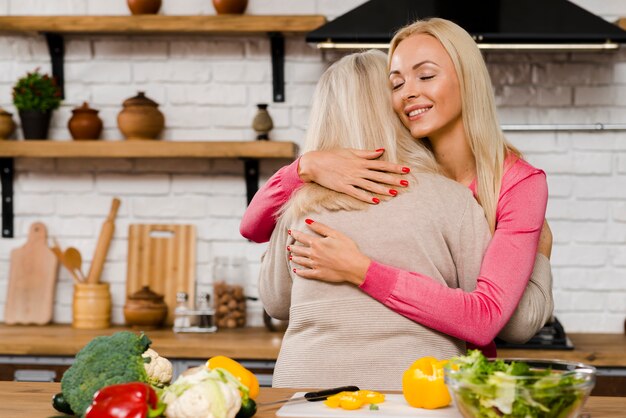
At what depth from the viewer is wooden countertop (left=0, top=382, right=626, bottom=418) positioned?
1465 mm

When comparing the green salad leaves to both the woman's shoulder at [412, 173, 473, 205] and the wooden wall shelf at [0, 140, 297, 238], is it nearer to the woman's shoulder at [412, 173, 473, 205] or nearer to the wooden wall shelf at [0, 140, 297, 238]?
the woman's shoulder at [412, 173, 473, 205]

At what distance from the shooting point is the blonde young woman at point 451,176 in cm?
168

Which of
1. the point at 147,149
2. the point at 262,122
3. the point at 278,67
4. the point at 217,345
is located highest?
the point at 278,67

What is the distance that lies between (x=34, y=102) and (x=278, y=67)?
970 mm

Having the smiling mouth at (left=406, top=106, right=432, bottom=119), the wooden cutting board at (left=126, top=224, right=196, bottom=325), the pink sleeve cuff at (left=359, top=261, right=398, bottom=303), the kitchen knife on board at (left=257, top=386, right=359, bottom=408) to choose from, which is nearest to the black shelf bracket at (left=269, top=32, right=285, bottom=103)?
the wooden cutting board at (left=126, top=224, right=196, bottom=325)

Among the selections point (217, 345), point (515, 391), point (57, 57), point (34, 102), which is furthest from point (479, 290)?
point (57, 57)

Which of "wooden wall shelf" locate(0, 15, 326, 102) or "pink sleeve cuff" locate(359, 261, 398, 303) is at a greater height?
"wooden wall shelf" locate(0, 15, 326, 102)

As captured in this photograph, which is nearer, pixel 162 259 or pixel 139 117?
pixel 139 117

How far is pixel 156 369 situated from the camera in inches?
56.4

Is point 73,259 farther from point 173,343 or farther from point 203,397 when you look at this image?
point 203,397

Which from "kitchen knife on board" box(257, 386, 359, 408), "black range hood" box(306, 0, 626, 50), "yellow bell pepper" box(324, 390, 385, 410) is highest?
"black range hood" box(306, 0, 626, 50)

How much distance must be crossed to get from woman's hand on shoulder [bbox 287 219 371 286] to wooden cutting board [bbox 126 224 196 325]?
174 cm

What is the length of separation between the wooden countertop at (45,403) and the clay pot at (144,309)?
1468 millimetres

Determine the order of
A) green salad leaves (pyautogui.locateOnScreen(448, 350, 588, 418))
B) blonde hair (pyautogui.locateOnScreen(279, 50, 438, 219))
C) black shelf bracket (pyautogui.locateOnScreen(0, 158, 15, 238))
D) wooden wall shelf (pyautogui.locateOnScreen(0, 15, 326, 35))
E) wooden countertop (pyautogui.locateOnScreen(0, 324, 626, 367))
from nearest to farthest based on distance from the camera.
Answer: green salad leaves (pyautogui.locateOnScreen(448, 350, 588, 418)) < blonde hair (pyautogui.locateOnScreen(279, 50, 438, 219)) < wooden countertop (pyautogui.locateOnScreen(0, 324, 626, 367)) < wooden wall shelf (pyautogui.locateOnScreen(0, 15, 326, 35)) < black shelf bracket (pyautogui.locateOnScreen(0, 158, 15, 238))
